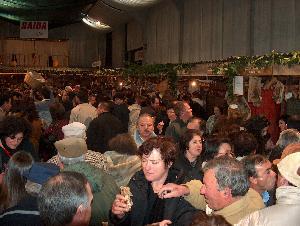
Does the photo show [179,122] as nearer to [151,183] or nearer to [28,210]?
[151,183]

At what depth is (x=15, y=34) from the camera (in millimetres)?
38656

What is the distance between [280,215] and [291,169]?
0.44 metres

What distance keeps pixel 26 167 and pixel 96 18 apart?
2399cm

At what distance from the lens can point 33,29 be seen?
3028 centimetres

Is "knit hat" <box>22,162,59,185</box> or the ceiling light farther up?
the ceiling light

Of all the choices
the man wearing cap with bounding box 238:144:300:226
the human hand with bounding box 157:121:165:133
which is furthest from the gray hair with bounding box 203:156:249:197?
the human hand with bounding box 157:121:165:133

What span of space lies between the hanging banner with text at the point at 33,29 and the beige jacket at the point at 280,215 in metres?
28.0

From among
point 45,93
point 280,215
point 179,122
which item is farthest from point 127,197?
point 45,93

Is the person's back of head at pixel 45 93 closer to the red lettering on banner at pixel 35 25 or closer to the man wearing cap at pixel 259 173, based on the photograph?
A: the man wearing cap at pixel 259 173

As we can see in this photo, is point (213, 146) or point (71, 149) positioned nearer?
point (71, 149)

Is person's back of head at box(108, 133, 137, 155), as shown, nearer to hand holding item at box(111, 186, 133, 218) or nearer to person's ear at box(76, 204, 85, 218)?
hand holding item at box(111, 186, 133, 218)

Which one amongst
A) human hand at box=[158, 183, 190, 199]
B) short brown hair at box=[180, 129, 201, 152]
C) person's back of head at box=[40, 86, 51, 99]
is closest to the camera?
human hand at box=[158, 183, 190, 199]

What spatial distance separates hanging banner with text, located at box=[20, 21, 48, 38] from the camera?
30047mm

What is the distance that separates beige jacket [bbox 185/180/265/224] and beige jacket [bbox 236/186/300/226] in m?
0.17
